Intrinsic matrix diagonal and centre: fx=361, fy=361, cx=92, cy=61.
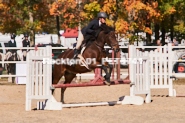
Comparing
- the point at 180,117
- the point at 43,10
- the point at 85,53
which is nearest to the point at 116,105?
the point at 85,53

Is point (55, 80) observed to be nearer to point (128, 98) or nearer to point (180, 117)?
point (128, 98)

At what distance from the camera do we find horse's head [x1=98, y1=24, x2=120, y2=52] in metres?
8.74

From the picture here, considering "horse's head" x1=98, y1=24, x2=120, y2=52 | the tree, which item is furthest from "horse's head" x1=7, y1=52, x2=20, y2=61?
the tree

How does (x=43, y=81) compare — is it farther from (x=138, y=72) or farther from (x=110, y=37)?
(x=138, y=72)

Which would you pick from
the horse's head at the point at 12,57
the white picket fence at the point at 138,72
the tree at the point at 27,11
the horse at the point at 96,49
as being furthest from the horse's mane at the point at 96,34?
the tree at the point at 27,11

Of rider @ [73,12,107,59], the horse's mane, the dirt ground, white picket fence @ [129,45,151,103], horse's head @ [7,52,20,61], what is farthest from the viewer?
horse's head @ [7,52,20,61]

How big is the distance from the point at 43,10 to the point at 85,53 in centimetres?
2392

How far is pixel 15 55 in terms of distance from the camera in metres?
15.6

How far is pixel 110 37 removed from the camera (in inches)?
351

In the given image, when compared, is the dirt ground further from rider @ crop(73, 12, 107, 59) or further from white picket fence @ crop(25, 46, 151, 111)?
rider @ crop(73, 12, 107, 59)

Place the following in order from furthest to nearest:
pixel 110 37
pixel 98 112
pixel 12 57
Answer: pixel 12 57 → pixel 110 37 → pixel 98 112

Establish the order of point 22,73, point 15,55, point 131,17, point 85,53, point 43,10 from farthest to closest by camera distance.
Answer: point 43,10 → point 131,17 → point 15,55 → point 22,73 → point 85,53

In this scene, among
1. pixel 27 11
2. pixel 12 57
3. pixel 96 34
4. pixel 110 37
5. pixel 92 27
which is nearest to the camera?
pixel 110 37

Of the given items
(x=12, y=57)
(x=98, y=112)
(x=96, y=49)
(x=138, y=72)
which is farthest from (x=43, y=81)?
(x=12, y=57)
